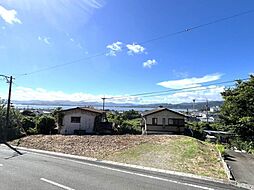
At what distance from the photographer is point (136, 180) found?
10109 millimetres

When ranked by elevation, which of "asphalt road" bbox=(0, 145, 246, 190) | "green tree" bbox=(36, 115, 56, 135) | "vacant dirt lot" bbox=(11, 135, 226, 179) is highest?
"green tree" bbox=(36, 115, 56, 135)

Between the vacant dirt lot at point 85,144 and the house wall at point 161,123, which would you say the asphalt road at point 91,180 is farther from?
the house wall at point 161,123

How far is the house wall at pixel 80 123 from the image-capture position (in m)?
33.1

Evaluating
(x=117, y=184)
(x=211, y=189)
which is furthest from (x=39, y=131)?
(x=211, y=189)

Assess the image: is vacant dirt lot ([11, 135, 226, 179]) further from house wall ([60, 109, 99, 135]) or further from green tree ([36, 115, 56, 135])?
house wall ([60, 109, 99, 135])

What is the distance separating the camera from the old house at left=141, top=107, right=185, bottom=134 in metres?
39.5

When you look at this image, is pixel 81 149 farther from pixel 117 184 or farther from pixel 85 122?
pixel 85 122

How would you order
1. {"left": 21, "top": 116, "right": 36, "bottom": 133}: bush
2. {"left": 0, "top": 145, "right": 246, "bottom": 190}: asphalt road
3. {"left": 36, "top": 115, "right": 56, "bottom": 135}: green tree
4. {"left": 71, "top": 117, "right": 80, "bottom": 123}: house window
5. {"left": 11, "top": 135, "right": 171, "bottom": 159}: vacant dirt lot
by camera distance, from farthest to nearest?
{"left": 71, "top": 117, "right": 80, "bottom": 123}: house window
{"left": 21, "top": 116, "right": 36, "bottom": 133}: bush
{"left": 36, "top": 115, "right": 56, "bottom": 135}: green tree
{"left": 11, "top": 135, "right": 171, "bottom": 159}: vacant dirt lot
{"left": 0, "top": 145, "right": 246, "bottom": 190}: asphalt road

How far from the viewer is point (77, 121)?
33469mm

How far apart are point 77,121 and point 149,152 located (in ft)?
60.5

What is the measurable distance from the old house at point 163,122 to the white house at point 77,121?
9.38 meters

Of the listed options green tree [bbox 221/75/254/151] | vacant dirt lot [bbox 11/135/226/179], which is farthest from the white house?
green tree [bbox 221/75/254/151]

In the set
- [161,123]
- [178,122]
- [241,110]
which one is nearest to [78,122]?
[161,123]

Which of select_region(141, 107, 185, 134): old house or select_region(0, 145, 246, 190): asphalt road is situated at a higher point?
select_region(141, 107, 185, 134): old house
